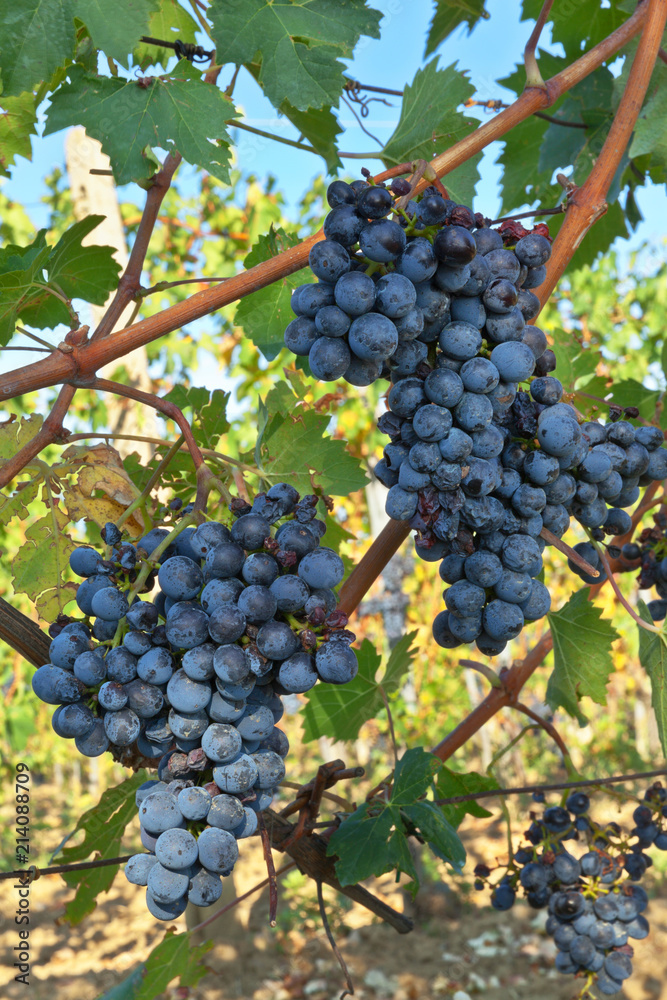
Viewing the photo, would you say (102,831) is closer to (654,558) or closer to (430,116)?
(654,558)

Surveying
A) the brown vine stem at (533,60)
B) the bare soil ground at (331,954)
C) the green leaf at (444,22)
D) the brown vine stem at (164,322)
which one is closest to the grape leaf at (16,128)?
the brown vine stem at (164,322)

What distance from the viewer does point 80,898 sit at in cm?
133

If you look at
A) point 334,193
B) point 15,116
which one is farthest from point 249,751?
point 15,116

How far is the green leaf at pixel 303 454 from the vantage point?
1.19 m

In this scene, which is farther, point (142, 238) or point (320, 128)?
point (320, 128)

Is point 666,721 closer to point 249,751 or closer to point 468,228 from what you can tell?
point 249,751

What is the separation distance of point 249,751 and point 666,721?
64 cm

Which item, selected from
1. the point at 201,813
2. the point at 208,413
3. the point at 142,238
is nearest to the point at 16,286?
the point at 142,238

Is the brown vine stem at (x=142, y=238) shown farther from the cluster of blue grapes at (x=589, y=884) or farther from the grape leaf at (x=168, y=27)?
the cluster of blue grapes at (x=589, y=884)

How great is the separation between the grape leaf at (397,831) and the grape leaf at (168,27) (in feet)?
4.74

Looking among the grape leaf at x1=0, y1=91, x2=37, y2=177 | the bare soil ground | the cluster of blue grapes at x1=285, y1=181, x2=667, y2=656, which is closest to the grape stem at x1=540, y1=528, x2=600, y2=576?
the cluster of blue grapes at x1=285, y1=181, x2=667, y2=656

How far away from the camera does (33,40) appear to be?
94 centimetres

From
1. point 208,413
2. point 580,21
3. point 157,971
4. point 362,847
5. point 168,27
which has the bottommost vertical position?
point 157,971

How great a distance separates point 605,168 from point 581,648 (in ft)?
2.42
